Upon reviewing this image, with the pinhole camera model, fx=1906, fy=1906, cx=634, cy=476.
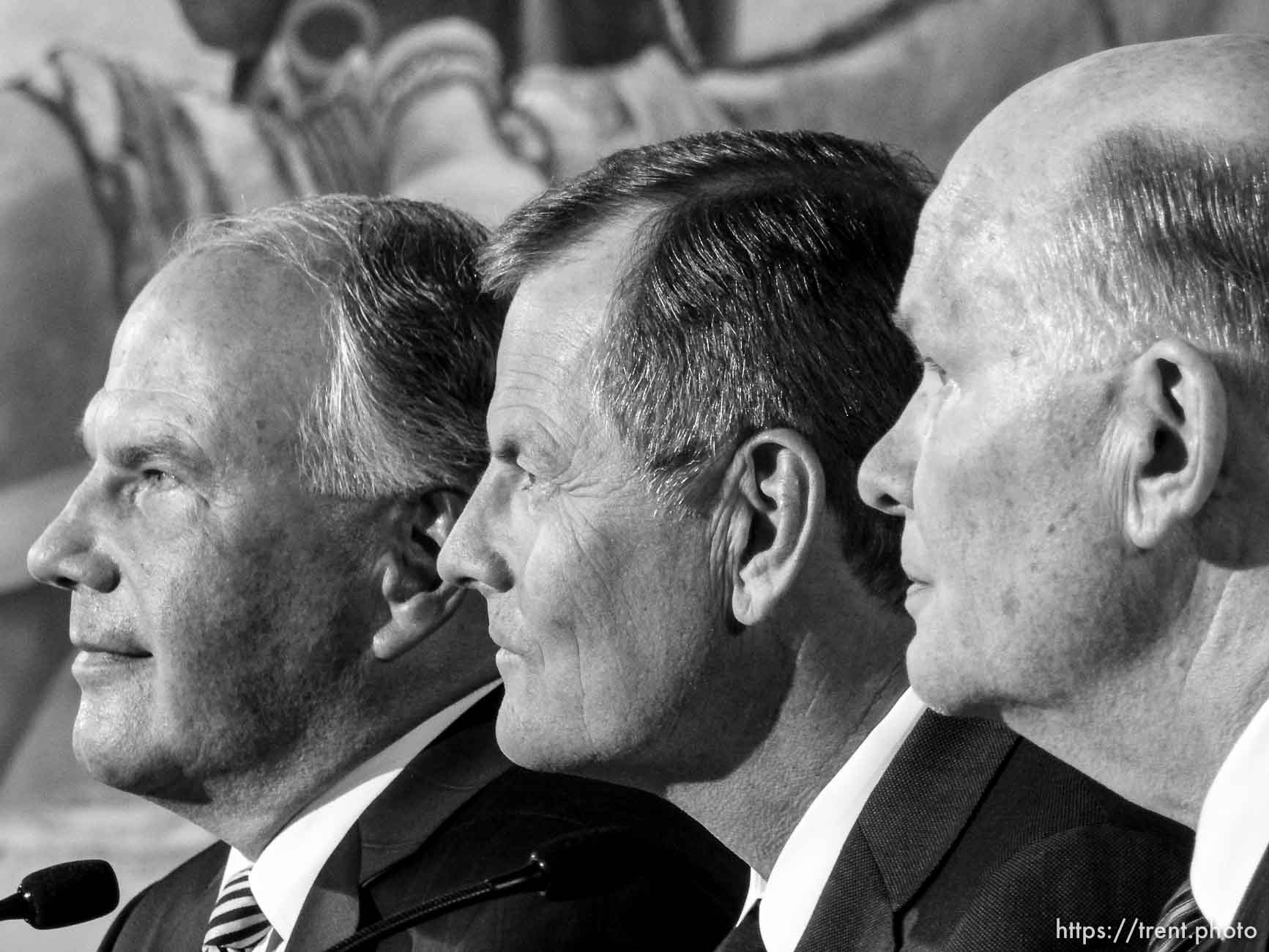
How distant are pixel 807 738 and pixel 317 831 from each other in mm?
850

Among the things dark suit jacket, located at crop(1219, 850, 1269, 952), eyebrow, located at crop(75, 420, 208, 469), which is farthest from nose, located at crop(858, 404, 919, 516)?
eyebrow, located at crop(75, 420, 208, 469)

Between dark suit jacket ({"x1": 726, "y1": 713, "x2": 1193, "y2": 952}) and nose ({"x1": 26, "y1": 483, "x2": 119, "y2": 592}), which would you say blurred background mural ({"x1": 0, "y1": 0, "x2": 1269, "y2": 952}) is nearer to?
nose ({"x1": 26, "y1": 483, "x2": 119, "y2": 592})

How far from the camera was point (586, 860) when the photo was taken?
7.00ft

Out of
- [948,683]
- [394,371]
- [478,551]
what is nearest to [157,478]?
[394,371]

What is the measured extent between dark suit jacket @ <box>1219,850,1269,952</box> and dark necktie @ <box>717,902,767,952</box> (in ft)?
2.41

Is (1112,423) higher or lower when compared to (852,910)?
higher

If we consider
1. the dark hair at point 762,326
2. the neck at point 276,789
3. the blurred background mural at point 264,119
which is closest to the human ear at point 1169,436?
the dark hair at point 762,326

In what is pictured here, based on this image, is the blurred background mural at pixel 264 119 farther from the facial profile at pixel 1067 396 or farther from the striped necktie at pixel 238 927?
the facial profile at pixel 1067 396

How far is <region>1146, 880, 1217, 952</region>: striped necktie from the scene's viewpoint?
4.53 ft

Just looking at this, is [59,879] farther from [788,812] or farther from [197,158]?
[197,158]

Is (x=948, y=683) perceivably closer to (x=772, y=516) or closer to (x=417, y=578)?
(x=772, y=516)

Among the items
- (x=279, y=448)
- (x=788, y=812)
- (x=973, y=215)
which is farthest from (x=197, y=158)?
(x=973, y=215)

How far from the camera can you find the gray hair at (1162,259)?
1.42 metres

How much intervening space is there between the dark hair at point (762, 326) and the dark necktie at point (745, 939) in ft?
1.25
